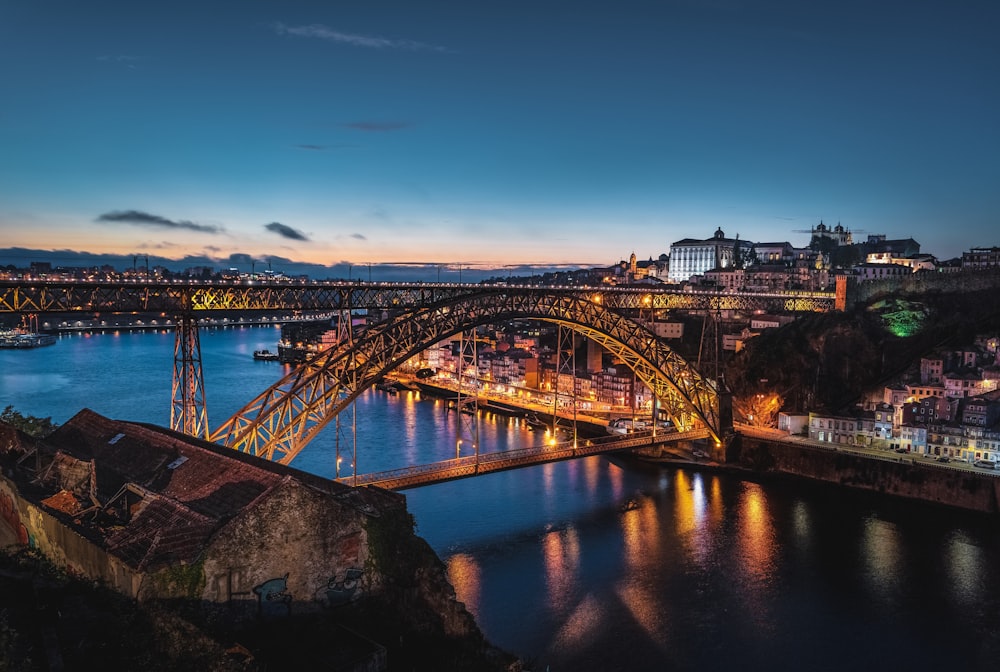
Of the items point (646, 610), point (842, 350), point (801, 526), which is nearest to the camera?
point (646, 610)

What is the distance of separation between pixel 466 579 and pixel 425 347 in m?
5.95

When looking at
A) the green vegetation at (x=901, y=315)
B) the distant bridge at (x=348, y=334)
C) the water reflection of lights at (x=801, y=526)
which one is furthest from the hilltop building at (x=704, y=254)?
the water reflection of lights at (x=801, y=526)

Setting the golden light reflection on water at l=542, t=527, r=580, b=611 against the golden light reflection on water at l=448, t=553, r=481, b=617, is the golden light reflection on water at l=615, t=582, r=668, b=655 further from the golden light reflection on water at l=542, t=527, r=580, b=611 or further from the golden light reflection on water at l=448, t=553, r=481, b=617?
the golden light reflection on water at l=448, t=553, r=481, b=617

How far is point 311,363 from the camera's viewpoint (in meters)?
17.1

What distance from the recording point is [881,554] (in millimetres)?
17781

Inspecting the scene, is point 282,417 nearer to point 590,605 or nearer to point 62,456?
point 62,456

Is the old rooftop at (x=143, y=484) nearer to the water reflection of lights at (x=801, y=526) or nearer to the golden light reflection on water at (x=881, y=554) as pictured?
the golden light reflection on water at (x=881, y=554)

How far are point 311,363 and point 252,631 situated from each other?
9.86 m

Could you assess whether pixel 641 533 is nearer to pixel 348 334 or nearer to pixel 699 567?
pixel 699 567

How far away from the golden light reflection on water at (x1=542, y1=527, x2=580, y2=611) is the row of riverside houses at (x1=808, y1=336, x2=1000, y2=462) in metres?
12.3

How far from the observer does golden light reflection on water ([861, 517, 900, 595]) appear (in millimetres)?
16125

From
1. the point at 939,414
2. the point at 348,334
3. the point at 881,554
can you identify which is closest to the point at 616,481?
the point at 881,554

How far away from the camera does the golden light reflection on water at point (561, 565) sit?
1484 centimetres

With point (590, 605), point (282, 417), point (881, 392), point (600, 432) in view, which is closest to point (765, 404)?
point (881, 392)
